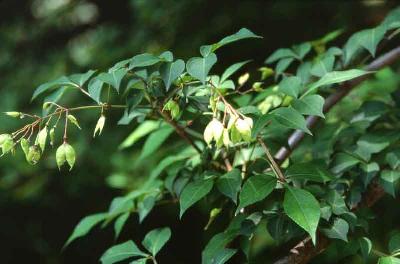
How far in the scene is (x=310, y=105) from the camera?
97 cm

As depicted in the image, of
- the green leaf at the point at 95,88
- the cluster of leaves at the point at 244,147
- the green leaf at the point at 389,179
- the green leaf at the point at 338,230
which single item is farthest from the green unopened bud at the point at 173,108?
the green leaf at the point at 389,179

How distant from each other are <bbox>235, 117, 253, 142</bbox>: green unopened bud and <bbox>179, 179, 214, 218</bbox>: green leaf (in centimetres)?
14

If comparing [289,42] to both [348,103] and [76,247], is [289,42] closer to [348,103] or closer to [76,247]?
[348,103]

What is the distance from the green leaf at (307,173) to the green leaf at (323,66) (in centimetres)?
28

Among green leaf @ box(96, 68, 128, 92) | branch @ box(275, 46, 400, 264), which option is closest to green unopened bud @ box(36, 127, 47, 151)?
green leaf @ box(96, 68, 128, 92)

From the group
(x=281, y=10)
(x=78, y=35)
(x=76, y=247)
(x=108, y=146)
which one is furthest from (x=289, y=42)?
(x=76, y=247)

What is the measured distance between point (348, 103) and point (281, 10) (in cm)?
126

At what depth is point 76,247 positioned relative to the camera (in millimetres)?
3045

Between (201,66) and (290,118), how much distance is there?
17 centimetres

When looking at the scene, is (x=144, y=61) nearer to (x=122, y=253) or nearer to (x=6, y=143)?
(x=6, y=143)

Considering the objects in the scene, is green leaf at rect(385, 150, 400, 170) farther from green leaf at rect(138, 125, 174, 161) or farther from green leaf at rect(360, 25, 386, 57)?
green leaf at rect(138, 125, 174, 161)

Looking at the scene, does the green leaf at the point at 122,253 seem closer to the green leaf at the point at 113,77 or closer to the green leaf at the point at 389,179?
the green leaf at the point at 113,77

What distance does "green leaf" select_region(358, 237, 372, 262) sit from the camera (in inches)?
37.9

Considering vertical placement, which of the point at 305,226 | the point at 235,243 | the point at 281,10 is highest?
the point at 305,226
